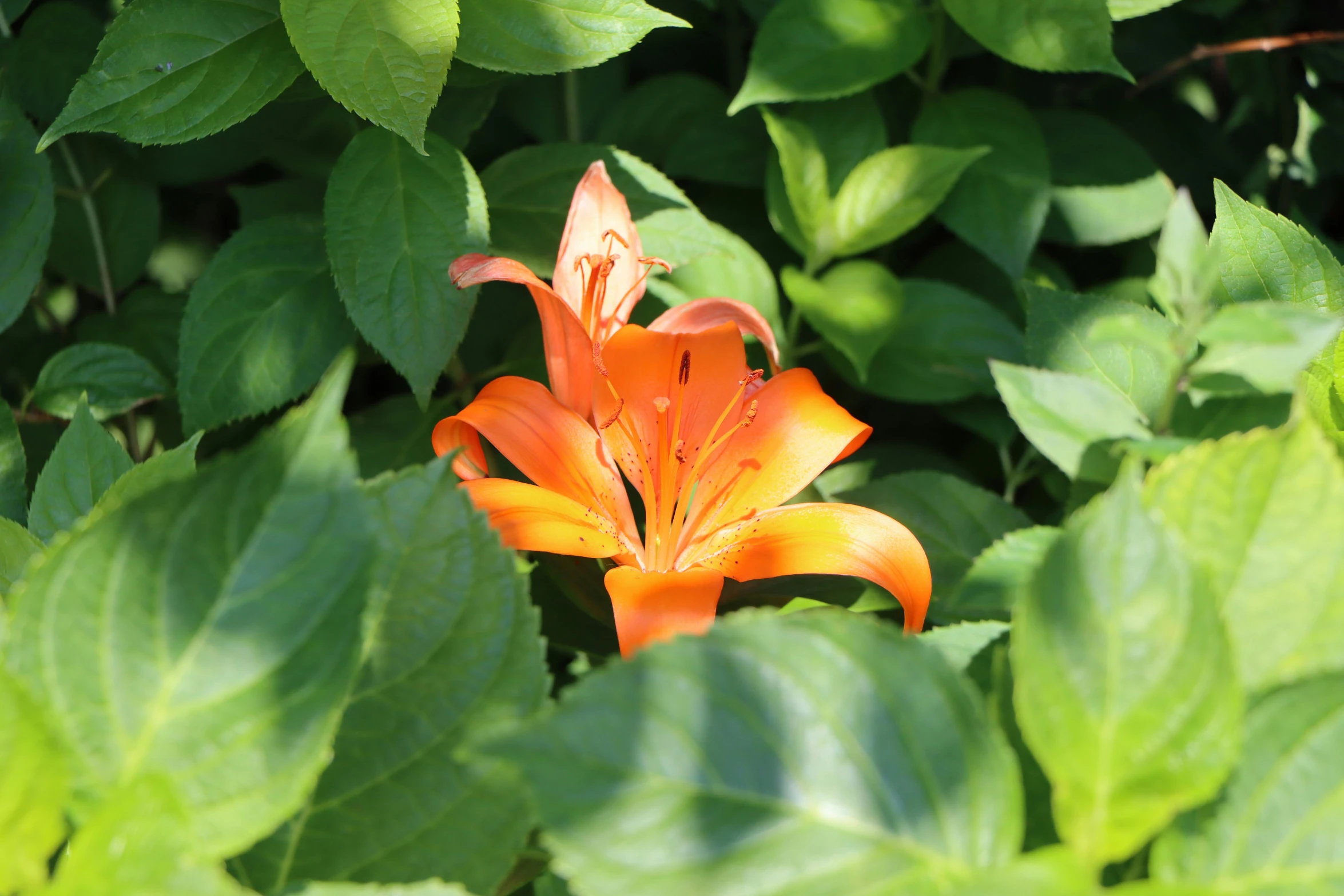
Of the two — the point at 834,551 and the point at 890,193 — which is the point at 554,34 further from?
the point at 834,551

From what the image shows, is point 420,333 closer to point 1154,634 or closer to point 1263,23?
point 1154,634

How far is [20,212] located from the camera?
130 cm

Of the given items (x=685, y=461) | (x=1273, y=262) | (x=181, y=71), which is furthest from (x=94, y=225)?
(x=1273, y=262)

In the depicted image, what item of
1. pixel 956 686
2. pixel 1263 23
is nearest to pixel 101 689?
pixel 956 686

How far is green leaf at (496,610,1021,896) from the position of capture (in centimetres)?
54

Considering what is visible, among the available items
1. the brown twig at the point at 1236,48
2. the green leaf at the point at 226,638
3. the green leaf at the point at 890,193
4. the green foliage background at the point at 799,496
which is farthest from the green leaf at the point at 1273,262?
the green leaf at the point at 226,638

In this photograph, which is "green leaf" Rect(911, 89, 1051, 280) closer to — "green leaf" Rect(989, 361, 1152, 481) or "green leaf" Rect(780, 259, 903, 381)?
"green leaf" Rect(780, 259, 903, 381)

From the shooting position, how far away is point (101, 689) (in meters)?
0.59

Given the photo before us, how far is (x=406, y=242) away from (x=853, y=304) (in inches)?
21.6

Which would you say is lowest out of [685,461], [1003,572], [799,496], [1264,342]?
[799,496]

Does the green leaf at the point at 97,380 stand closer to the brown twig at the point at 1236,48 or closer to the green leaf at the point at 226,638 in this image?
the green leaf at the point at 226,638

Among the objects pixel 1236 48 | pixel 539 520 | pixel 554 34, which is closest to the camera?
pixel 539 520

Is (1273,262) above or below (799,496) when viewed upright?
above

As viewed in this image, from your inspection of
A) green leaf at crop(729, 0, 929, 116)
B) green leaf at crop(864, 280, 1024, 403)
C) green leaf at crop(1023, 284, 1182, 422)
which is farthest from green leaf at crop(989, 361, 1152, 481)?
green leaf at crop(729, 0, 929, 116)
